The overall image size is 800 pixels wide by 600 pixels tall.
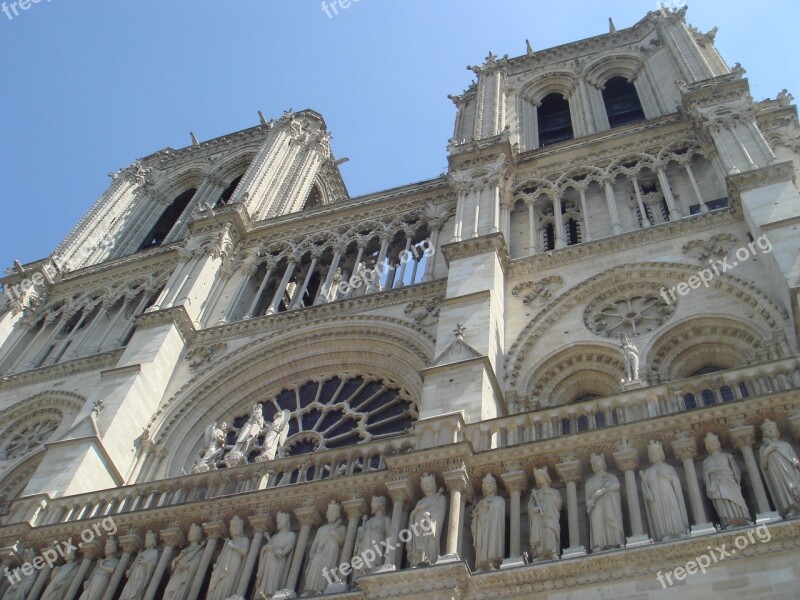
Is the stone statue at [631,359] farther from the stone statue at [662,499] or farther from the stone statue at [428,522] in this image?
the stone statue at [428,522]

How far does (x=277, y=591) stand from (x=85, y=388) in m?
10.1

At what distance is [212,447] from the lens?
1638 cm

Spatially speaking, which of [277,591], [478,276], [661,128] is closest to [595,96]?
[661,128]

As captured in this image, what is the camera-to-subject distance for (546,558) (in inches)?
379

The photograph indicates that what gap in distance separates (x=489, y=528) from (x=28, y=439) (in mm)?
12241

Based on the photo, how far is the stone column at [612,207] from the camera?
57.6 feet

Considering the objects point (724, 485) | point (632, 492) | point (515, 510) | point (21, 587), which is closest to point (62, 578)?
point (21, 587)

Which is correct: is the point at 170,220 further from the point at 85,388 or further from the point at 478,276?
the point at 478,276

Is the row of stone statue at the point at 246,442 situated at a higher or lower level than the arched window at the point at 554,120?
lower

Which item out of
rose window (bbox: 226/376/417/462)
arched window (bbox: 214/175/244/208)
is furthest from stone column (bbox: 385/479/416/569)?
arched window (bbox: 214/175/244/208)

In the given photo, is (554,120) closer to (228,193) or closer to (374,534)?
(228,193)

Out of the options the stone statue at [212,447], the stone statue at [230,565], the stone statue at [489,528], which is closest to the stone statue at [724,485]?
the stone statue at [489,528]

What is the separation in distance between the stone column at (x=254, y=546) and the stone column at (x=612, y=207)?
896cm

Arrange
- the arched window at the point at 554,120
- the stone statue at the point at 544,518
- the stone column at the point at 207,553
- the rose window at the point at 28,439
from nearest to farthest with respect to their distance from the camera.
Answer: the stone statue at the point at 544,518, the stone column at the point at 207,553, the rose window at the point at 28,439, the arched window at the point at 554,120
